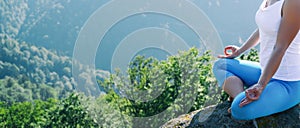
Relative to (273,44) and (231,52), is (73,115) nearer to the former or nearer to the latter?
(231,52)

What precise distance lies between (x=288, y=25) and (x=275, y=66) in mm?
283

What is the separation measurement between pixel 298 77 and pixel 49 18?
7385 cm

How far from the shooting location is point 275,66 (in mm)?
2588

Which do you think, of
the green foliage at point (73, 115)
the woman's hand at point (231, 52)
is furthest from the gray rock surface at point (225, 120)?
the green foliage at point (73, 115)

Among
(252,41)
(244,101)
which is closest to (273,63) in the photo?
(244,101)

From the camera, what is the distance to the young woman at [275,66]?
257 cm

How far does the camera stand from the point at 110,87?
12.4 m

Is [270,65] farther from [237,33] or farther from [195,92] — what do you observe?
[237,33]

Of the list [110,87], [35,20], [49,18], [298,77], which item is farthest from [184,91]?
[35,20]

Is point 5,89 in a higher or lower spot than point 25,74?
lower

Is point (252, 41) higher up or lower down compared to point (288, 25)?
higher up

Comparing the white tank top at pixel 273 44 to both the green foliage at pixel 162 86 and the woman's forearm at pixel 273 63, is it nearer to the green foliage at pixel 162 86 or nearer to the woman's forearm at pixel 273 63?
the woman's forearm at pixel 273 63

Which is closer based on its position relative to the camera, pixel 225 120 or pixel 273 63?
pixel 273 63

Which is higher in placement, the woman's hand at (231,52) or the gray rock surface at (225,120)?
the woman's hand at (231,52)
